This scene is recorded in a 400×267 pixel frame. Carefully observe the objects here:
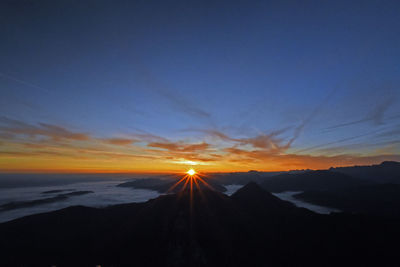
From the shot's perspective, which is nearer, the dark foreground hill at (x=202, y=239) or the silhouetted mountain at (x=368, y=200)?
the dark foreground hill at (x=202, y=239)

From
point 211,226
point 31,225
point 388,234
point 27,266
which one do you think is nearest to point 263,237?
point 211,226

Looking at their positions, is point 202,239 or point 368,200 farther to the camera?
point 368,200

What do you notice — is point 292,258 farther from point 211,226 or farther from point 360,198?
point 360,198

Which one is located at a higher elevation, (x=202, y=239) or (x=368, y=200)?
(x=202, y=239)

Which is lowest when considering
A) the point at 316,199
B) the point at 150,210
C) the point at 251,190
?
the point at 316,199
